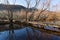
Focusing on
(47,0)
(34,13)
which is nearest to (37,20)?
(34,13)

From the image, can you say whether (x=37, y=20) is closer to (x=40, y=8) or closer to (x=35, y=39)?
(x=40, y=8)

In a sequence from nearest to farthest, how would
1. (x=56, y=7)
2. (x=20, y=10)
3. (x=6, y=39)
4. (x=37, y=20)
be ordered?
(x=6, y=39) < (x=56, y=7) < (x=37, y=20) < (x=20, y=10)

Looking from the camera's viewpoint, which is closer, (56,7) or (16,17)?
(56,7)

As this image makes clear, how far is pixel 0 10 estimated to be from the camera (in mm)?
8227

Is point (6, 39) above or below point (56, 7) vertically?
below

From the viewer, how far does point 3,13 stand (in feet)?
A: 27.1

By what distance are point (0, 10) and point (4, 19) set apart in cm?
67

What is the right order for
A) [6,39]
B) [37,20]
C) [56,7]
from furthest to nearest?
[37,20], [56,7], [6,39]

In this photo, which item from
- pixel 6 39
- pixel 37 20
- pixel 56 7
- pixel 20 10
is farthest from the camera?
pixel 20 10

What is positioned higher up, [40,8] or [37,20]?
[40,8]

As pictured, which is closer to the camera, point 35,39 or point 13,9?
point 35,39

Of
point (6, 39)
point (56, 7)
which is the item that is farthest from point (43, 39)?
point (56, 7)

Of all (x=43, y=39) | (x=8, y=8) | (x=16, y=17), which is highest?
(x=8, y=8)

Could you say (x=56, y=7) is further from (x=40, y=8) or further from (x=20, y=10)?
(x=20, y=10)
